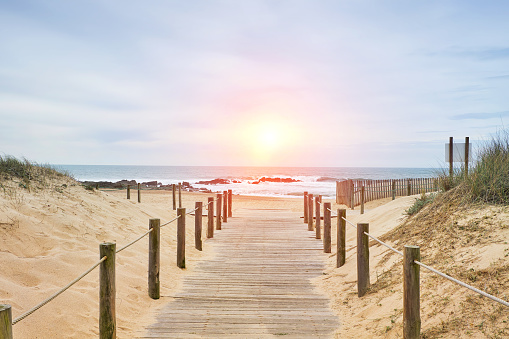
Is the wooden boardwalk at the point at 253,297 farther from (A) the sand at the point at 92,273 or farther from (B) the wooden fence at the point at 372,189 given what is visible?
(B) the wooden fence at the point at 372,189

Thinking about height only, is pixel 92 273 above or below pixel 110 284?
below

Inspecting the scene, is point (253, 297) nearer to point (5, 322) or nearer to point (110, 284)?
point (110, 284)

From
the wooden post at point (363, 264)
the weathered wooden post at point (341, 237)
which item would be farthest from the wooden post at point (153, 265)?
the weathered wooden post at point (341, 237)

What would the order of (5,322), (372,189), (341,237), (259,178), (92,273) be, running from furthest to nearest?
(259,178) → (372,189) → (341,237) → (92,273) → (5,322)

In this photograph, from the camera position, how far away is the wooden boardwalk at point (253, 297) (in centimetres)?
491

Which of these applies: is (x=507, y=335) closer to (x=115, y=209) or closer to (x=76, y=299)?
(x=76, y=299)

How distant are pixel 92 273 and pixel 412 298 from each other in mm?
4785

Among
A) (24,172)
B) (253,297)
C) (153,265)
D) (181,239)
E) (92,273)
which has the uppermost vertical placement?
(24,172)

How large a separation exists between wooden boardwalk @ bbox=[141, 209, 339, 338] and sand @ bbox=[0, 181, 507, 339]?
26cm

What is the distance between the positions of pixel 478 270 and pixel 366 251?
1.61 metres

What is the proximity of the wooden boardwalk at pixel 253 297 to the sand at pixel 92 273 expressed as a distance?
0.26 meters

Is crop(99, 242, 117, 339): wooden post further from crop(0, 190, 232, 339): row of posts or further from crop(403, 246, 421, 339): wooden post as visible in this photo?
crop(403, 246, 421, 339): wooden post

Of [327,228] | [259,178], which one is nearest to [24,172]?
[327,228]

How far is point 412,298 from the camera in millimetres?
4047
